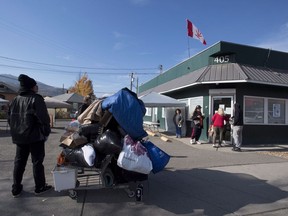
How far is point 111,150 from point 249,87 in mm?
10291

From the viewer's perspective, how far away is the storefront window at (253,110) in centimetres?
1349

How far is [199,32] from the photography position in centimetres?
1931

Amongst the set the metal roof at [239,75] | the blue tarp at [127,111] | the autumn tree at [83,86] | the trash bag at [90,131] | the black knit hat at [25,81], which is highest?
the autumn tree at [83,86]

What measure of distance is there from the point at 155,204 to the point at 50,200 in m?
1.77

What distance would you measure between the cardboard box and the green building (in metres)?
9.21

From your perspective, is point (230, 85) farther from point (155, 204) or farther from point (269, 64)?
point (155, 204)

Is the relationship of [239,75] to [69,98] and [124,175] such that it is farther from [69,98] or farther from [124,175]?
[69,98]

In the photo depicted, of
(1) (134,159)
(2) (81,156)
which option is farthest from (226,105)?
(2) (81,156)

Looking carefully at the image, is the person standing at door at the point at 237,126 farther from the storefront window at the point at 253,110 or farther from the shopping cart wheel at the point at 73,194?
the shopping cart wheel at the point at 73,194

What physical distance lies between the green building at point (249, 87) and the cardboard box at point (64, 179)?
9.21 meters

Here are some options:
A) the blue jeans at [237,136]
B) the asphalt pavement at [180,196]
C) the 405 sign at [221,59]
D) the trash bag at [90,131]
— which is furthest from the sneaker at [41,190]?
the 405 sign at [221,59]

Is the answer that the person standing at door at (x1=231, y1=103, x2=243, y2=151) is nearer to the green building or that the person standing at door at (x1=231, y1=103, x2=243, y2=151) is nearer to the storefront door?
the green building

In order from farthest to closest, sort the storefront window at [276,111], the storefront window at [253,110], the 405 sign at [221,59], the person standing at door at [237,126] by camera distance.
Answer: the storefront window at [276,111] < the 405 sign at [221,59] < the storefront window at [253,110] < the person standing at door at [237,126]

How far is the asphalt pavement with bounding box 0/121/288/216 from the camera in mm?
4566
